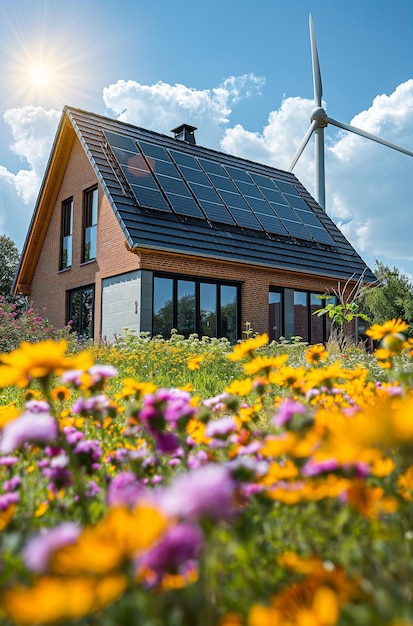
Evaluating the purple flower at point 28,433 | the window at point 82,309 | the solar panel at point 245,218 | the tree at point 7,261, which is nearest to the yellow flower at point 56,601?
the purple flower at point 28,433

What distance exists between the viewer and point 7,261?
87.6ft

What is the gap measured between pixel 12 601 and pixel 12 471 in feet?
4.56

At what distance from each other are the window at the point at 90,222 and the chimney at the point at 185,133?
4.44 m

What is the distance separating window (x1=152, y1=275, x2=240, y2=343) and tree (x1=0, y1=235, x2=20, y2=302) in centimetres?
1527

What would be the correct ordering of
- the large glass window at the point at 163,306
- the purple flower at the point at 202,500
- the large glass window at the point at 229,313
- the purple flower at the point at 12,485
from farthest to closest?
the large glass window at the point at 229,313, the large glass window at the point at 163,306, the purple flower at the point at 12,485, the purple flower at the point at 202,500

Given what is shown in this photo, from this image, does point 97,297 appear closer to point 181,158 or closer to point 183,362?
point 181,158

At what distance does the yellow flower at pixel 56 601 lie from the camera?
690 mm

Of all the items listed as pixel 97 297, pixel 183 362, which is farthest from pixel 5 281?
pixel 183 362

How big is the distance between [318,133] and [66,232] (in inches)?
422

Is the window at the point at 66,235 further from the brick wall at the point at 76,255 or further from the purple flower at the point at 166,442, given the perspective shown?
the purple flower at the point at 166,442

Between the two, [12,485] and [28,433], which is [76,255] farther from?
[28,433]

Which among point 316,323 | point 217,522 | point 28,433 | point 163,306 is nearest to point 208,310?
point 163,306

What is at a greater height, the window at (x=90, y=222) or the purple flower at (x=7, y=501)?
the window at (x=90, y=222)

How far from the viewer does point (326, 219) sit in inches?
752
